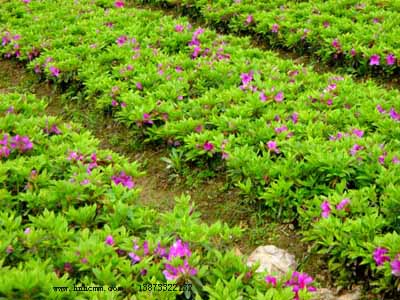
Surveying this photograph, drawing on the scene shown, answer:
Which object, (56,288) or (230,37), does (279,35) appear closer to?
(230,37)

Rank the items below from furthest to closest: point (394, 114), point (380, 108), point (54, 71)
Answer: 1. point (54, 71)
2. point (380, 108)
3. point (394, 114)

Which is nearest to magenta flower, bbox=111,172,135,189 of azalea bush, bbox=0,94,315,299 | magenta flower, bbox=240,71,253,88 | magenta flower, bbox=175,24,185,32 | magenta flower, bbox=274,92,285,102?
azalea bush, bbox=0,94,315,299

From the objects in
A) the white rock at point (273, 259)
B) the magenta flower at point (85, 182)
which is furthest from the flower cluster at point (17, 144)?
the white rock at point (273, 259)

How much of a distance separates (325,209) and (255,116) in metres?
2.03

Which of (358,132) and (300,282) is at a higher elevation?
(358,132)

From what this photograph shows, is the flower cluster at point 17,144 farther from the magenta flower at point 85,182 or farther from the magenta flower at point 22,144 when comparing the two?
the magenta flower at point 85,182

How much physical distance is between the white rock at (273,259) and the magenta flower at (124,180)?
1.34m

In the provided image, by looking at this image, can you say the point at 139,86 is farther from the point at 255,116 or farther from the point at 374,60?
the point at 374,60

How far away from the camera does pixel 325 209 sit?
430 cm

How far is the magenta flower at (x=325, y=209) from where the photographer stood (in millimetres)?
4246

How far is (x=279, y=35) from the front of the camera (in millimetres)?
8602

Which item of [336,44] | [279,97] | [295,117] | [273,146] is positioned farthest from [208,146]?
[336,44]

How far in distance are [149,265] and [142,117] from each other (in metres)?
2.68

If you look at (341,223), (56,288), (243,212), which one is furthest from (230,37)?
(56,288)
